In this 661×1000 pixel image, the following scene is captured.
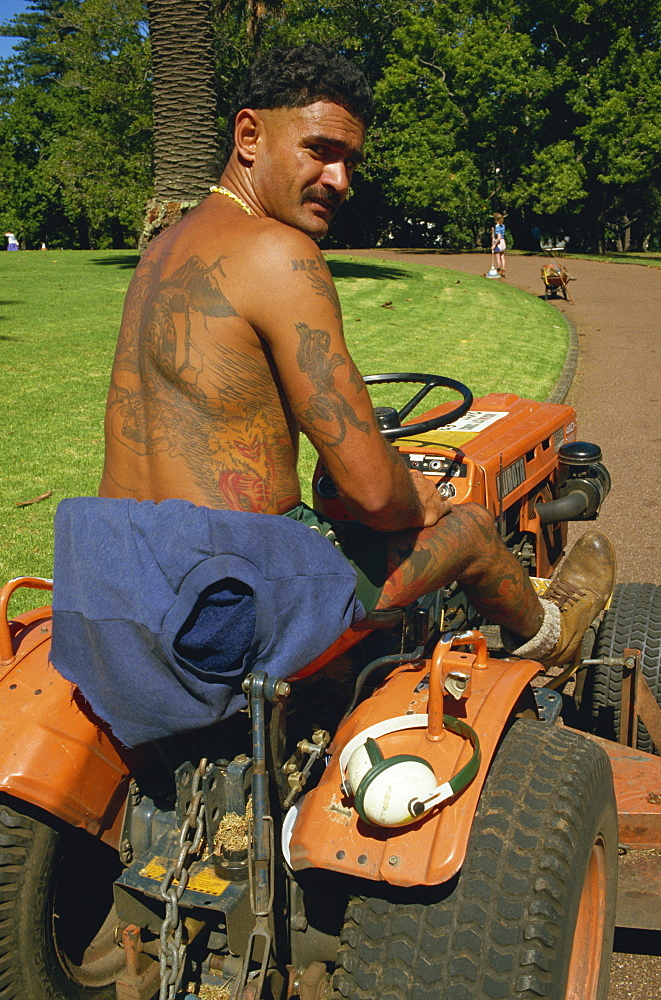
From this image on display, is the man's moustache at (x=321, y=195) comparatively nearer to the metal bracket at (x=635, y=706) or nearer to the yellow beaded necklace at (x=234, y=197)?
the yellow beaded necklace at (x=234, y=197)

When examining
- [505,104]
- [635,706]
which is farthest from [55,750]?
[505,104]

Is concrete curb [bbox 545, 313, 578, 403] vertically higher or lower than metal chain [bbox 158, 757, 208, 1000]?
lower

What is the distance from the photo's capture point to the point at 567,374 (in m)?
11.3

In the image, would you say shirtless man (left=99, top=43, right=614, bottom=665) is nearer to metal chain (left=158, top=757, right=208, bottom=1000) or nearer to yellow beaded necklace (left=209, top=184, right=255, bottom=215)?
yellow beaded necklace (left=209, top=184, right=255, bottom=215)

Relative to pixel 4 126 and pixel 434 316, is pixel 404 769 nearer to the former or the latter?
pixel 434 316

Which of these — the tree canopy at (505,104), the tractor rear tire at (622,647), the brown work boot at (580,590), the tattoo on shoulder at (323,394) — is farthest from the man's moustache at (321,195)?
the tree canopy at (505,104)

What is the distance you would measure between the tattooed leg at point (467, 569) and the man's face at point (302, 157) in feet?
2.86

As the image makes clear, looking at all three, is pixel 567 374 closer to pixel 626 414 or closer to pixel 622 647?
pixel 626 414

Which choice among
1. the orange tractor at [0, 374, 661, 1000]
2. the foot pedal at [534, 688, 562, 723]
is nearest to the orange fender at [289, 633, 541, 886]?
the orange tractor at [0, 374, 661, 1000]

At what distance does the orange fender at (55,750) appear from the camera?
1.97m

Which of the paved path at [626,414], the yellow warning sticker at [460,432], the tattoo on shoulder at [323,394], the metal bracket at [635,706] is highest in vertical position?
the tattoo on shoulder at [323,394]

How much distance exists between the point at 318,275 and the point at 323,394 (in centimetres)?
26

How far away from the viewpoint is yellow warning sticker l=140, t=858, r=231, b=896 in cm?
183

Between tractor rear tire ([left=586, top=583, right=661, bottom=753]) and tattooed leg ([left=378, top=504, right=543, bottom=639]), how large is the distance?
79cm
